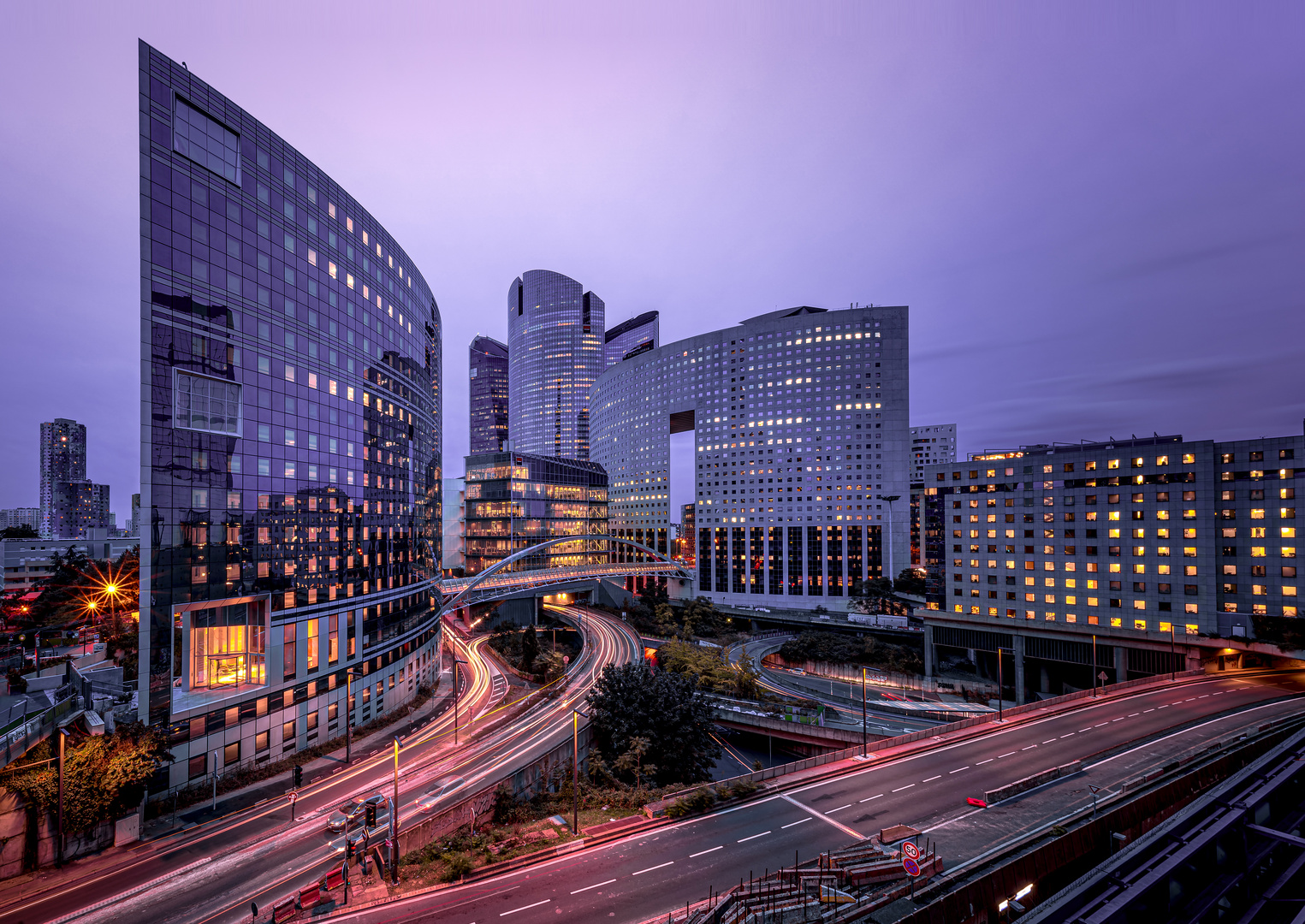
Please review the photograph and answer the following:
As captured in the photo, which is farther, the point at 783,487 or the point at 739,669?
the point at 783,487

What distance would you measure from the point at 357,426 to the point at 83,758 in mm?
30413

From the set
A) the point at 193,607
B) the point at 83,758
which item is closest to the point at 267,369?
the point at 193,607

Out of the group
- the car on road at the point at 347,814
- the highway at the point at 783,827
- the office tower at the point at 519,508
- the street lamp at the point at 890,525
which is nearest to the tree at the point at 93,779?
the car on road at the point at 347,814

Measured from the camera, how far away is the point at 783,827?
91.7 ft

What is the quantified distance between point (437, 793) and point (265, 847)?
8773 mm

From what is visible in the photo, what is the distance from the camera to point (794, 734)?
48844 millimetres

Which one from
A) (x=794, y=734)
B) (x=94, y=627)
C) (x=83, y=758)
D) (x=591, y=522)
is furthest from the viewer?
(x=591, y=522)

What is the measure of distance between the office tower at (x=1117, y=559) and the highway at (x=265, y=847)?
219 feet

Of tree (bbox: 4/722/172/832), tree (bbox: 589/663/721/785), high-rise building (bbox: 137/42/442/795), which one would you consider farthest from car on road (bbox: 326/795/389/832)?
tree (bbox: 589/663/721/785)

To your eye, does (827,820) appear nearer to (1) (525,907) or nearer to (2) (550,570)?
(1) (525,907)

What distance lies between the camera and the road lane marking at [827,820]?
26.9m

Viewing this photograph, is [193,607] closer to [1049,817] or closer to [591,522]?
[1049,817]

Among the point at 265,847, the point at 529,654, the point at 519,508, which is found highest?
the point at 519,508

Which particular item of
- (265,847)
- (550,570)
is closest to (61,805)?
(265,847)
